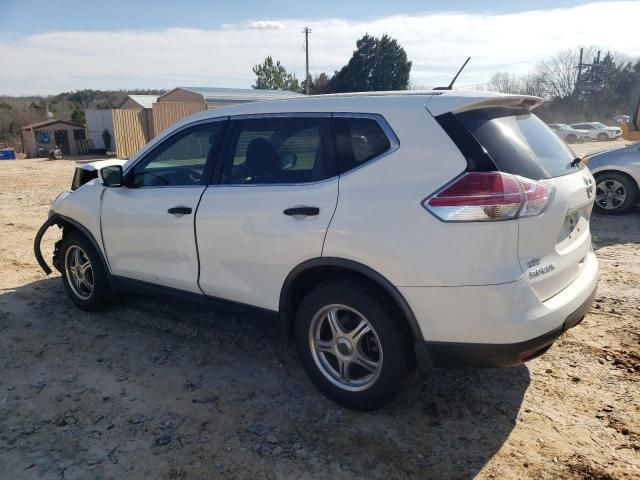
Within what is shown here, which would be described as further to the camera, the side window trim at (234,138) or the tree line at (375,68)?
the tree line at (375,68)

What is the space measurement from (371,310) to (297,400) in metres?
0.90

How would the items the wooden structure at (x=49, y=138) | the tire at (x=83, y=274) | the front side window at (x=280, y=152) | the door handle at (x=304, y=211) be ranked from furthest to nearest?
the wooden structure at (x=49, y=138) → the tire at (x=83, y=274) → the front side window at (x=280, y=152) → the door handle at (x=304, y=211)

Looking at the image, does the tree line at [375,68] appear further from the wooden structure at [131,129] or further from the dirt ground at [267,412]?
the dirt ground at [267,412]

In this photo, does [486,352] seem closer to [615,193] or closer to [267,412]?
[267,412]

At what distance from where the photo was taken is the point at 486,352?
2.61 m

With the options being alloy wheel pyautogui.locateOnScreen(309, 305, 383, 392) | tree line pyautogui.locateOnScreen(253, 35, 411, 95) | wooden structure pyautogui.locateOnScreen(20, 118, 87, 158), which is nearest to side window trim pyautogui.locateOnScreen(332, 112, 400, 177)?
alloy wheel pyautogui.locateOnScreen(309, 305, 383, 392)

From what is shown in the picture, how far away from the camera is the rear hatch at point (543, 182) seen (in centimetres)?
260

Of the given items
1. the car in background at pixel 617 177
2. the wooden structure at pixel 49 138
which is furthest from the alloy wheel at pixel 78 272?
the wooden structure at pixel 49 138

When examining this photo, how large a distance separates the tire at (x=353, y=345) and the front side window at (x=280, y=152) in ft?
2.40

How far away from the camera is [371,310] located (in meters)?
2.84

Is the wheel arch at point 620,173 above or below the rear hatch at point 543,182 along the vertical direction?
below

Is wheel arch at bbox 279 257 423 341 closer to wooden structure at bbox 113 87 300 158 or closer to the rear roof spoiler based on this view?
the rear roof spoiler

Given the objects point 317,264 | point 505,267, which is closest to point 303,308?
point 317,264

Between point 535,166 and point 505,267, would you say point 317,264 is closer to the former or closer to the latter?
point 505,267
